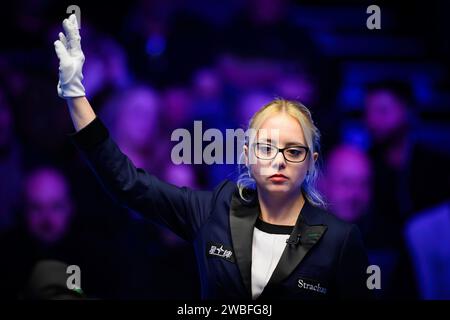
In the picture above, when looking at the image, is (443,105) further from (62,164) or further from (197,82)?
(62,164)

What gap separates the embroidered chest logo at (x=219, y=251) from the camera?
240cm

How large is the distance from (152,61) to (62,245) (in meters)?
1.26

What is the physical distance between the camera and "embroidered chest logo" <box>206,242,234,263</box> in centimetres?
Answer: 240

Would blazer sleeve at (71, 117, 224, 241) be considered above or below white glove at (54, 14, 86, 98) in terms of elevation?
below

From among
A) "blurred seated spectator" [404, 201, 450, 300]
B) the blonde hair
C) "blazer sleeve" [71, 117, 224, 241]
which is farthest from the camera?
"blurred seated spectator" [404, 201, 450, 300]

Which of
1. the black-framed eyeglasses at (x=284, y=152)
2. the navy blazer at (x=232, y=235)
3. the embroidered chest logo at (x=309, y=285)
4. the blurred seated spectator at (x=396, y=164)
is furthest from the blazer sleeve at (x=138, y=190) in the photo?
the blurred seated spectator at (x=396, y=164)

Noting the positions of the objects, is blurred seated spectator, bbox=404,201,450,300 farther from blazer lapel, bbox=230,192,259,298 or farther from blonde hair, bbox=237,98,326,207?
blazer lapel, bbox=230,192,259,298

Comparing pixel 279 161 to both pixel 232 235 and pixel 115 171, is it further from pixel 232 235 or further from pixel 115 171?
pixel 115 171

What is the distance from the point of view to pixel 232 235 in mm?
2420

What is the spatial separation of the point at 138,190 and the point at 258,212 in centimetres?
42

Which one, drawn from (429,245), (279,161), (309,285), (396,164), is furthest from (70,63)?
(429,245)

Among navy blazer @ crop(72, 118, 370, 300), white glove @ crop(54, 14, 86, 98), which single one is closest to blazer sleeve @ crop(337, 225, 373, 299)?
navy blazer @ crop(72, 118, 370, 300)
